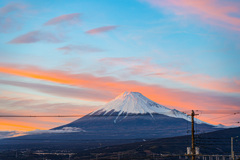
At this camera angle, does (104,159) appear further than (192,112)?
Yes

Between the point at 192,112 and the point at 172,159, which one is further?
the point at 172,159

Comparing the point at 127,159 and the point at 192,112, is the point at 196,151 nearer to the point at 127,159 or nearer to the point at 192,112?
the point at 192,112

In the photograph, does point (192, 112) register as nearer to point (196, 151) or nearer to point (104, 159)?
point (196, 151)

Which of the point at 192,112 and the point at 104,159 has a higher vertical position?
the point at 192,112

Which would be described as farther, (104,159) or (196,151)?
(104,159)

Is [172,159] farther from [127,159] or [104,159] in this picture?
[104,159]

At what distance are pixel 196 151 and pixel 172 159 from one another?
130118 mm

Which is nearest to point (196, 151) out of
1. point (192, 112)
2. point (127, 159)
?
point (192, 112)

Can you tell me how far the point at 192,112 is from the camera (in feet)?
203

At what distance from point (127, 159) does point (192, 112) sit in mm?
129872

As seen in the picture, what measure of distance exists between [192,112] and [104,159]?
459ft

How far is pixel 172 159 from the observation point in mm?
190000

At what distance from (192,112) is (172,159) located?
437ft

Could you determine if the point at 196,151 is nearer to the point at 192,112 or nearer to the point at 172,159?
the point at 192,112
